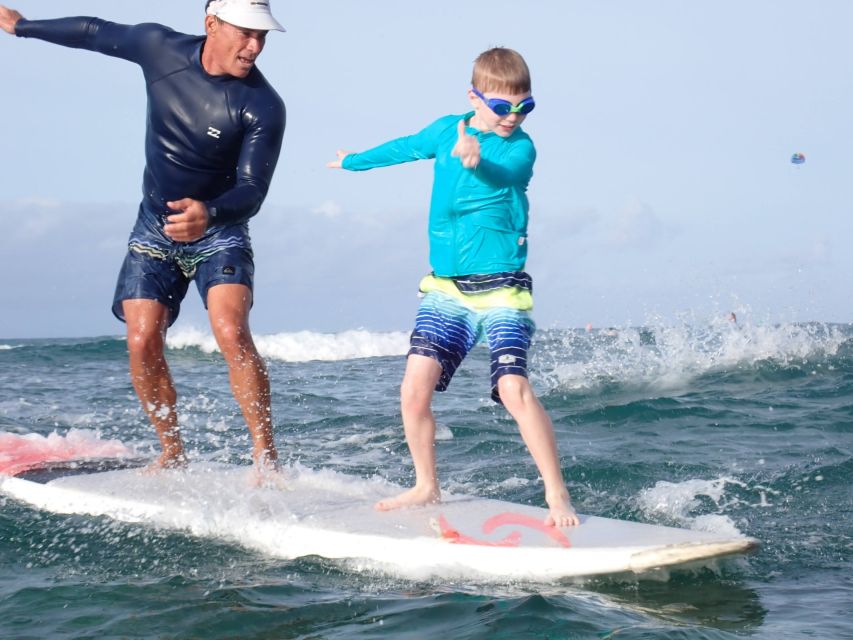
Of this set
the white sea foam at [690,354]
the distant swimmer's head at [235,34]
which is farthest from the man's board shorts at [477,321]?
the white sea foam at [690,354]

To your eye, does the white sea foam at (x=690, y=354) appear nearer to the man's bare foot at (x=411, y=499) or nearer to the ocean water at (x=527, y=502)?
the ocean water at (x=527, y=502)

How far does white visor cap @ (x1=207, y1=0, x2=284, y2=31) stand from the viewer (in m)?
4.91

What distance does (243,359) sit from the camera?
17.4ft

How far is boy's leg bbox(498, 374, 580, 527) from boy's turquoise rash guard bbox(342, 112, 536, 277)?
540mm

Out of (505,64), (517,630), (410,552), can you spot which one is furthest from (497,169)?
(517,630)

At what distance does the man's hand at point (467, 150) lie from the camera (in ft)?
13.9

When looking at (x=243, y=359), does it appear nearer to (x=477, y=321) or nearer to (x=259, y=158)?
(x=259, y=158)

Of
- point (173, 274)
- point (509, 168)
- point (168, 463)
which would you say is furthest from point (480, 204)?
point (168, 463)

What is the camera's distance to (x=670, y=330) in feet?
45.3

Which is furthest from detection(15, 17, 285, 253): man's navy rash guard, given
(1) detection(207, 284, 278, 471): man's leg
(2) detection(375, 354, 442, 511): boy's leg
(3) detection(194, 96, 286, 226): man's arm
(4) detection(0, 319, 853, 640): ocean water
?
A: (4) detection(0, 319, 853, 640): ocean water

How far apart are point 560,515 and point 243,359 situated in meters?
1.85

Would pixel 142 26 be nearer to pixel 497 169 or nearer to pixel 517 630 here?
pixel 497 169

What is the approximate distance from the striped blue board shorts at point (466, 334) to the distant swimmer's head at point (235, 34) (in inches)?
59.9

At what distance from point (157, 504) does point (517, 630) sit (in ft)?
7.53
